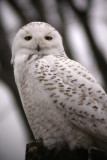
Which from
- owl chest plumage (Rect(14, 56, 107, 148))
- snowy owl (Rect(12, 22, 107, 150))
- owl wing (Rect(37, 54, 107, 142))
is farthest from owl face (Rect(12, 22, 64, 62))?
owl wing (Rect(37, 54, 107, 142))

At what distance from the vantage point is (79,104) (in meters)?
3.38

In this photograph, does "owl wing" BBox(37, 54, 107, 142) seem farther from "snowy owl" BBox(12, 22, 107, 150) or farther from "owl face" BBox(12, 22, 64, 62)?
"owl face" BBox(12, 22, 64, 62)

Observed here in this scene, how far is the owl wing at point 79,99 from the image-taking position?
3346 mm

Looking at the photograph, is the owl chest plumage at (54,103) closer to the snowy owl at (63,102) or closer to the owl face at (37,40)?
the snowy owl at (63,102)

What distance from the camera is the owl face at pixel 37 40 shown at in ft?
13.0

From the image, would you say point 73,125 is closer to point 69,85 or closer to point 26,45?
point 69,85

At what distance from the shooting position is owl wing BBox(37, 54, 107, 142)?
3.35 metres

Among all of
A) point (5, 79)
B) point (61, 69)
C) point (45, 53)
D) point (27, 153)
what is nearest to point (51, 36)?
point (45, 53)

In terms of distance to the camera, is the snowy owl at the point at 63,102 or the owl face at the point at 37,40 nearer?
the snowy owl at the point at 63,102

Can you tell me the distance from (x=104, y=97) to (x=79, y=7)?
2812mm

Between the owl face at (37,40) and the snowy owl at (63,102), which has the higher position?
the owl face at (37,40)

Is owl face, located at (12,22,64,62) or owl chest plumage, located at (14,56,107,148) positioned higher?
owl face, located at (12,22,64,62)

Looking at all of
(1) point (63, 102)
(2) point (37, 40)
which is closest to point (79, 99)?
(1) point (63, 102)

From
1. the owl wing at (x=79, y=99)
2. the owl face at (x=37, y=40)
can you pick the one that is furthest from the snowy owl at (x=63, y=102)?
the owl face at (x=37, y=40)
